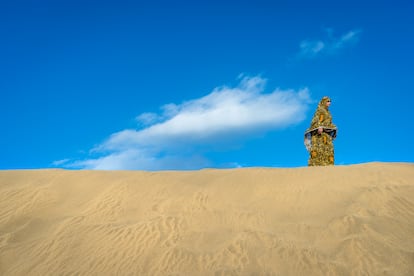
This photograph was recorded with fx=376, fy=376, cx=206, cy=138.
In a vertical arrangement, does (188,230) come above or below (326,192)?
below

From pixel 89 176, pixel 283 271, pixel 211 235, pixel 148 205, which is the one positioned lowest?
pixel 283 271

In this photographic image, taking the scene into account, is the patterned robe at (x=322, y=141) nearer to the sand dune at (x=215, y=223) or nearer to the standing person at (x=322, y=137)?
the standing person at (x=322, y=137)

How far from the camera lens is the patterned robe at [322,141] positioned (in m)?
14.1

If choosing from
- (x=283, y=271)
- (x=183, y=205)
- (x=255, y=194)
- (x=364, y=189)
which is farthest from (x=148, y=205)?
(x=364, y=189)

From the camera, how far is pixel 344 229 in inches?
317

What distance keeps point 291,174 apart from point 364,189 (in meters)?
2.23

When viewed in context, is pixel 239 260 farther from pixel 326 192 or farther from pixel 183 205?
pixel 326 192

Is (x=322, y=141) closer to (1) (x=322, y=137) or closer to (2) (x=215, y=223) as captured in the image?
(1) (x=322, y=137)

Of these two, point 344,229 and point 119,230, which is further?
point 119,230

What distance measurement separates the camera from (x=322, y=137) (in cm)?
1419

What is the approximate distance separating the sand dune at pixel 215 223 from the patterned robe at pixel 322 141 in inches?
92.7

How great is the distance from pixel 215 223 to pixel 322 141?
7069mm

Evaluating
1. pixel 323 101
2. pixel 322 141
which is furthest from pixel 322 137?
pixel 323 101

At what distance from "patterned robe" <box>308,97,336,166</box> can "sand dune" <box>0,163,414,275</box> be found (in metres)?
2.35
